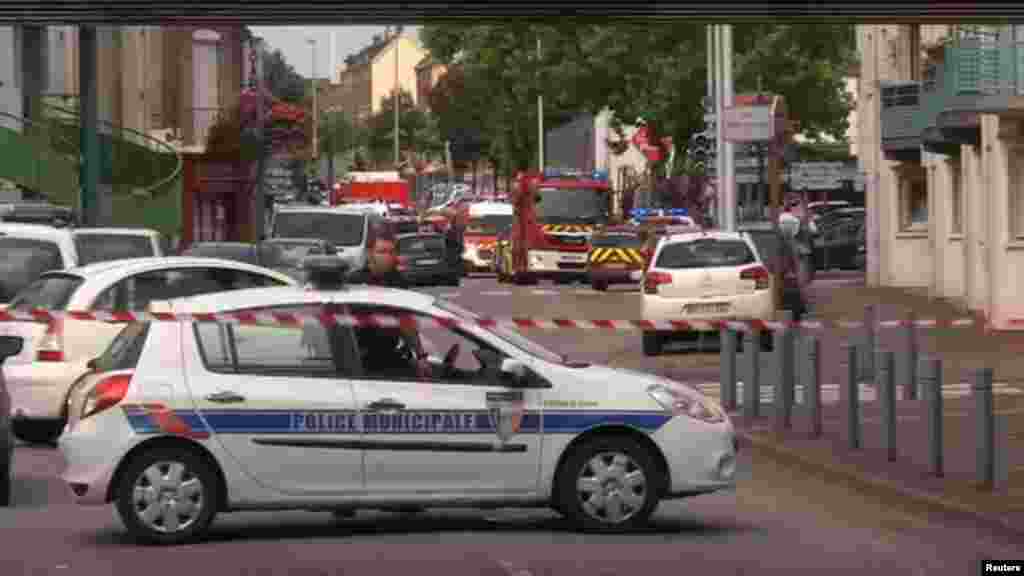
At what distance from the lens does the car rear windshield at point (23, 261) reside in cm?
2352

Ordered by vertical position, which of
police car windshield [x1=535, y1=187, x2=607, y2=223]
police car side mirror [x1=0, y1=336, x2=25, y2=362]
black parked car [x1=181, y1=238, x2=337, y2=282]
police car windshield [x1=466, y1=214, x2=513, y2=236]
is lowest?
police car side mirror [x1=0, y1=336, x2=25, y2=362]

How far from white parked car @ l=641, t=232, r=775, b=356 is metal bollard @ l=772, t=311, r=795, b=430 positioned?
31.4 feet

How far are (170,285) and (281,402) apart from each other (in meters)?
6.70

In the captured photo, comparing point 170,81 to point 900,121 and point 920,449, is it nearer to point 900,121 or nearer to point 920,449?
point 900,121

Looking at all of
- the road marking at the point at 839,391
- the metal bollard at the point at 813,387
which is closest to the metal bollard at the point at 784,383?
the metal bollard at the point at 813,387

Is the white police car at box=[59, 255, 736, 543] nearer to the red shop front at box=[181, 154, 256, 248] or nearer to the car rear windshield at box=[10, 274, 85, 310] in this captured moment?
the car rear windshield at box=[10, 274, 85, 310]

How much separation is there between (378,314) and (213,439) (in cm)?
125

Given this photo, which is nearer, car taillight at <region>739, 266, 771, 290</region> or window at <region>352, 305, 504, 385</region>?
window at <region>352, 305, 504, 385</region>

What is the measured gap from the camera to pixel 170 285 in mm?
20406

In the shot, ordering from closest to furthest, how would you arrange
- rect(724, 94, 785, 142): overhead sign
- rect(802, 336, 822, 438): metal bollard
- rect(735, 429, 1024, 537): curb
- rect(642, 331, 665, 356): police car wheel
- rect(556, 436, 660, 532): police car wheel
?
rect(556, 436, 660, 532): police car wheel
rect(735, 429, 1024, 537): curb
rect(802, 336, 822, 438): metal bollard
rect(724, 94, 785, 142): overhead sign
rect(642, 331, 665, 356): police car wheel

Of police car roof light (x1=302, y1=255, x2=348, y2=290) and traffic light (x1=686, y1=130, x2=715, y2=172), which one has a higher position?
traffic light (x1=686, y1=130, x2=715, y2=172)

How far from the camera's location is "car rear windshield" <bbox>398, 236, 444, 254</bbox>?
5966 centimetres

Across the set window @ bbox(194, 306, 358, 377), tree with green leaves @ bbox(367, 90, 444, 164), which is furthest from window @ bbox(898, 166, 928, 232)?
tree with green leaves @ bbox(367, 90, 444, 164)

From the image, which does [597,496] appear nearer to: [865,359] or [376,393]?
[376,393]
